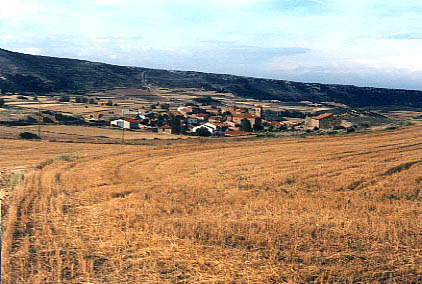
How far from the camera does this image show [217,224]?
28.4 feet

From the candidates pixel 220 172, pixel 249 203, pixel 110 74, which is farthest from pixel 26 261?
pixel 110 74

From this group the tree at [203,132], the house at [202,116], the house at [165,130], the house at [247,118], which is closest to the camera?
the tree at [203,132]

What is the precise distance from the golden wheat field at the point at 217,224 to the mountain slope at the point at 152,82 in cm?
10146

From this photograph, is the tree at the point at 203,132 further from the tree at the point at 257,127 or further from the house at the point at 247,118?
the house at the point at 247,118

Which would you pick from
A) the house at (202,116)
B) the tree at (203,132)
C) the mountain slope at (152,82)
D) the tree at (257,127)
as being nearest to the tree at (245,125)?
the tree at (257,127)

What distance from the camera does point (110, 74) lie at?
146 meters

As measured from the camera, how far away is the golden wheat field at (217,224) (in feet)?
20.9

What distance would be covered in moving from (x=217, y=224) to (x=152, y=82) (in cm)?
14406

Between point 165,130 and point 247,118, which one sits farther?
point 247,118

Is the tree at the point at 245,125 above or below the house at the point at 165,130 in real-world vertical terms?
above

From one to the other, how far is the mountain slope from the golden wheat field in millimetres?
101456

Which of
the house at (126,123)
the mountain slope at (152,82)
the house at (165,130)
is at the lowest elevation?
the house at (165,130)

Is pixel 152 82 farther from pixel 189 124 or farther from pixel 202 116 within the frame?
pixel 189 124

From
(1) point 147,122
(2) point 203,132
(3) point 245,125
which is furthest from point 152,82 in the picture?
(2) point 203,132
